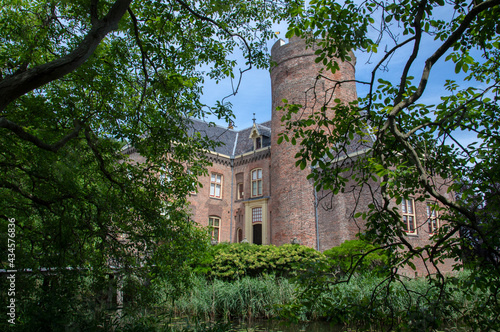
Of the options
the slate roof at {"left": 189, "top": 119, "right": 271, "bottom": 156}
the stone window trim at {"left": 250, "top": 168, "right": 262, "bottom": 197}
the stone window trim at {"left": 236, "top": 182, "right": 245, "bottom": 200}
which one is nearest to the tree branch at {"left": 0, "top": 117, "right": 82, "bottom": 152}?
the stone window trim at {"left": 250, "top": 168, "right": 262, "bottom": 197}

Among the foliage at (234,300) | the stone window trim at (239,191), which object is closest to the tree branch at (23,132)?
the foliage at (234,300)

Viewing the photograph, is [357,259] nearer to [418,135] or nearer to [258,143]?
[418,135]

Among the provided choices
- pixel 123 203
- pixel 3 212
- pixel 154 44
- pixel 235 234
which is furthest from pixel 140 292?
pixel 235 234

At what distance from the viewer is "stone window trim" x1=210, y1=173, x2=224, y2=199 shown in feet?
86.3

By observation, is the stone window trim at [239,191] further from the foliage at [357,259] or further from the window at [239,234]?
the foliage at [357,259]

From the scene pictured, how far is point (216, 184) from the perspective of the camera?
87.2 ft

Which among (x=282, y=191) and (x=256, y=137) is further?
(x=256, y=137)

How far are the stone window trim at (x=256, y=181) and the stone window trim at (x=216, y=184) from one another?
2.71 metres

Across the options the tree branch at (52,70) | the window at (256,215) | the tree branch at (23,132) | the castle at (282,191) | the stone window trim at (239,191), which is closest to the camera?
the tree branch at (52,70)

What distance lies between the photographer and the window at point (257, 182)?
2497 centimetres

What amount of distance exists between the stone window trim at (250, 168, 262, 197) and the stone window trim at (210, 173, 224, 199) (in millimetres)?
2705

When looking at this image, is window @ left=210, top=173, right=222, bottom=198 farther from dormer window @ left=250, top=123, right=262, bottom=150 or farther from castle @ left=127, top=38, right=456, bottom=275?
dormer window @ left=250, top=123, right=262, bottom=150

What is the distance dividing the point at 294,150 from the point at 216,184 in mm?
8355

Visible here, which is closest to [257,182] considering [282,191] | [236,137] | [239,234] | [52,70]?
[239,234]
